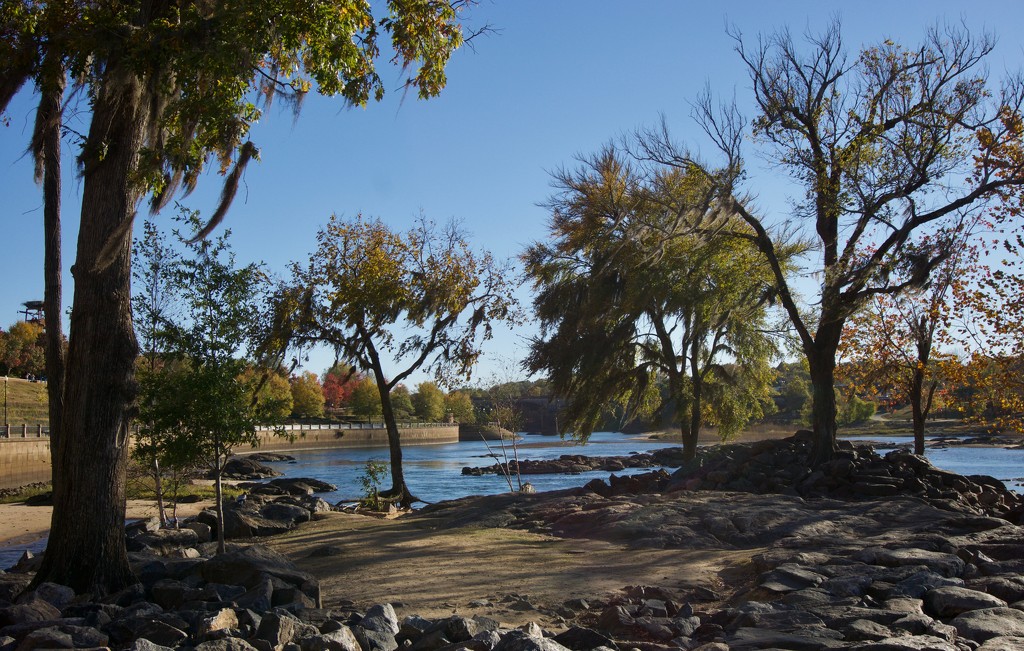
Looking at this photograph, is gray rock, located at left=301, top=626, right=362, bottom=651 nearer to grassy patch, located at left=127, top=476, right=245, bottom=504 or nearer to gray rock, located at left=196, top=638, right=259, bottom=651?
gray rock, located at left=196, top=638, right=259, bottom=651

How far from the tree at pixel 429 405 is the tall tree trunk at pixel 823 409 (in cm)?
10185

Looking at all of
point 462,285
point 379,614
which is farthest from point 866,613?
point 462,285

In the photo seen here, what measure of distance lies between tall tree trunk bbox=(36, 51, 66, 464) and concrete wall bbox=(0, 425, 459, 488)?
122 inches

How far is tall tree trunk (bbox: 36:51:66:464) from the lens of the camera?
1091cm

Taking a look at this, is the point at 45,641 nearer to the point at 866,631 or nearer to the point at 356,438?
the point at 866,631

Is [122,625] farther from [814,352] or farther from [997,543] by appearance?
[814,352]

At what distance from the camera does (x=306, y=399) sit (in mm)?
103062

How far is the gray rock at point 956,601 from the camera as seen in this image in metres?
7.18

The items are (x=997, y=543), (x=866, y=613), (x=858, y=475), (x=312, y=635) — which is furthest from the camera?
(x=858, y=475)

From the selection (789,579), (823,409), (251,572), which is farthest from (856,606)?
(823,409)

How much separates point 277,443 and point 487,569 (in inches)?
3211

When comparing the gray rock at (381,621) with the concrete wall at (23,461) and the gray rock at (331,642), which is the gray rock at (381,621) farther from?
the concrete wall at (23,461)

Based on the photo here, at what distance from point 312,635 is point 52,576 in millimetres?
4402

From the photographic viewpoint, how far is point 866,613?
7039 mm
